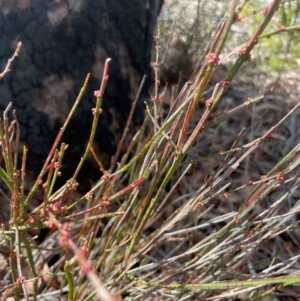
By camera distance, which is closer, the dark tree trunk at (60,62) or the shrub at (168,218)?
the shrub at (168,218)

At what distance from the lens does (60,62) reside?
165cm

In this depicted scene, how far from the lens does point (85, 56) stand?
1.69 metres

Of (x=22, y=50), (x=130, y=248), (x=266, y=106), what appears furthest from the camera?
(x=266, y=106)

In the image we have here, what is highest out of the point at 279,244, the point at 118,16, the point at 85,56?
the point at 118,16

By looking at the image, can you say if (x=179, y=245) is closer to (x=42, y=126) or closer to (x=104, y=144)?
(x=104, y=144)

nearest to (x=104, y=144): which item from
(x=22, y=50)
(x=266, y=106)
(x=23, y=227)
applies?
(x=22, y=50)

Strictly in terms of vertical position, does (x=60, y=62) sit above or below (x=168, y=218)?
above

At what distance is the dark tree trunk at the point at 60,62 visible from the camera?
5.26ft

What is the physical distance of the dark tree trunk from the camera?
63.2 inches

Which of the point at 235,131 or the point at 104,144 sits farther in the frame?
the point at 235,131

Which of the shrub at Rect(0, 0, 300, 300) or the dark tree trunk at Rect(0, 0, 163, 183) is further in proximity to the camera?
the dark tree trunk at Rect(0, 0, 163, 183)

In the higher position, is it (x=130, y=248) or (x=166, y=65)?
(x=166, y=65)

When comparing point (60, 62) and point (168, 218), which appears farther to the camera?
point (60, 62)

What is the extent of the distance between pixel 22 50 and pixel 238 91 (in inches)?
52.9
